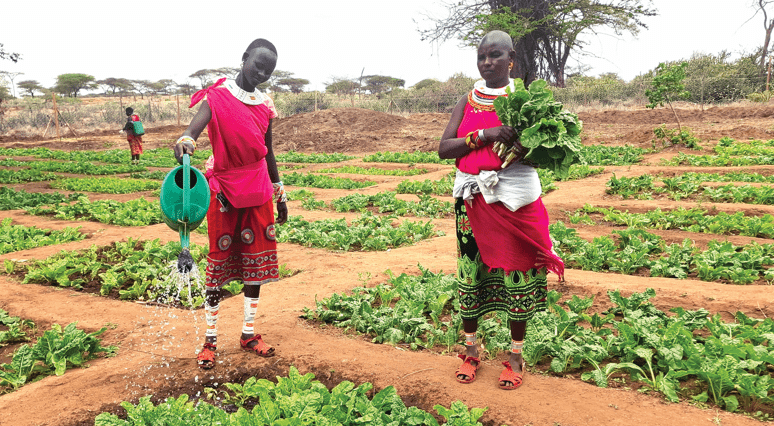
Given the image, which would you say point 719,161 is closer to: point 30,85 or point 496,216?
point 496,216

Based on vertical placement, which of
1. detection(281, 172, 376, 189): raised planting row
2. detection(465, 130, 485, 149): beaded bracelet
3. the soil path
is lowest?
the soil path

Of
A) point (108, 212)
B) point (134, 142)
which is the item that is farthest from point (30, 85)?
point (108, 212)

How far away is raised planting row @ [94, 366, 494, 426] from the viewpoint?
8.78 feet

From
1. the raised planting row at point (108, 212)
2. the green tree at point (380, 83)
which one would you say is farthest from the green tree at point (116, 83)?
the raised planting row at point (108, 212)

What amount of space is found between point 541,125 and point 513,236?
25.7 inches

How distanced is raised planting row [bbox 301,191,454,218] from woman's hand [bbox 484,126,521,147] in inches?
253

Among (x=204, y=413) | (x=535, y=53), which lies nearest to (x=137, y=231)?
(x=204, y=413)

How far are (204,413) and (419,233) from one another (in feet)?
16.6

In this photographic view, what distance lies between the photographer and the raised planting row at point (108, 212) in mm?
8758

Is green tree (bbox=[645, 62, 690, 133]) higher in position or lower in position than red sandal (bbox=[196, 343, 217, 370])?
higher

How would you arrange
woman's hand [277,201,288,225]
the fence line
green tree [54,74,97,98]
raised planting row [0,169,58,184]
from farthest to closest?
green tree [54,74,97,98] → the fence line → raised planting row [0,169,58,184] → woman's hand [277,201,288,225]

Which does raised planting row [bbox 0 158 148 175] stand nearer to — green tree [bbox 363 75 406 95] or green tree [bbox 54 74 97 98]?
green tree [bbox 54 74 97 98]

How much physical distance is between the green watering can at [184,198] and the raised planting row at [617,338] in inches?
61.6

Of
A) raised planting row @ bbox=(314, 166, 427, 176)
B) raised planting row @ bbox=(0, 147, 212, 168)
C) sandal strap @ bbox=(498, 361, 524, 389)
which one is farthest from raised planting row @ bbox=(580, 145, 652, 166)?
raised planting row @ bbox=(0, 147, 212, 168)
